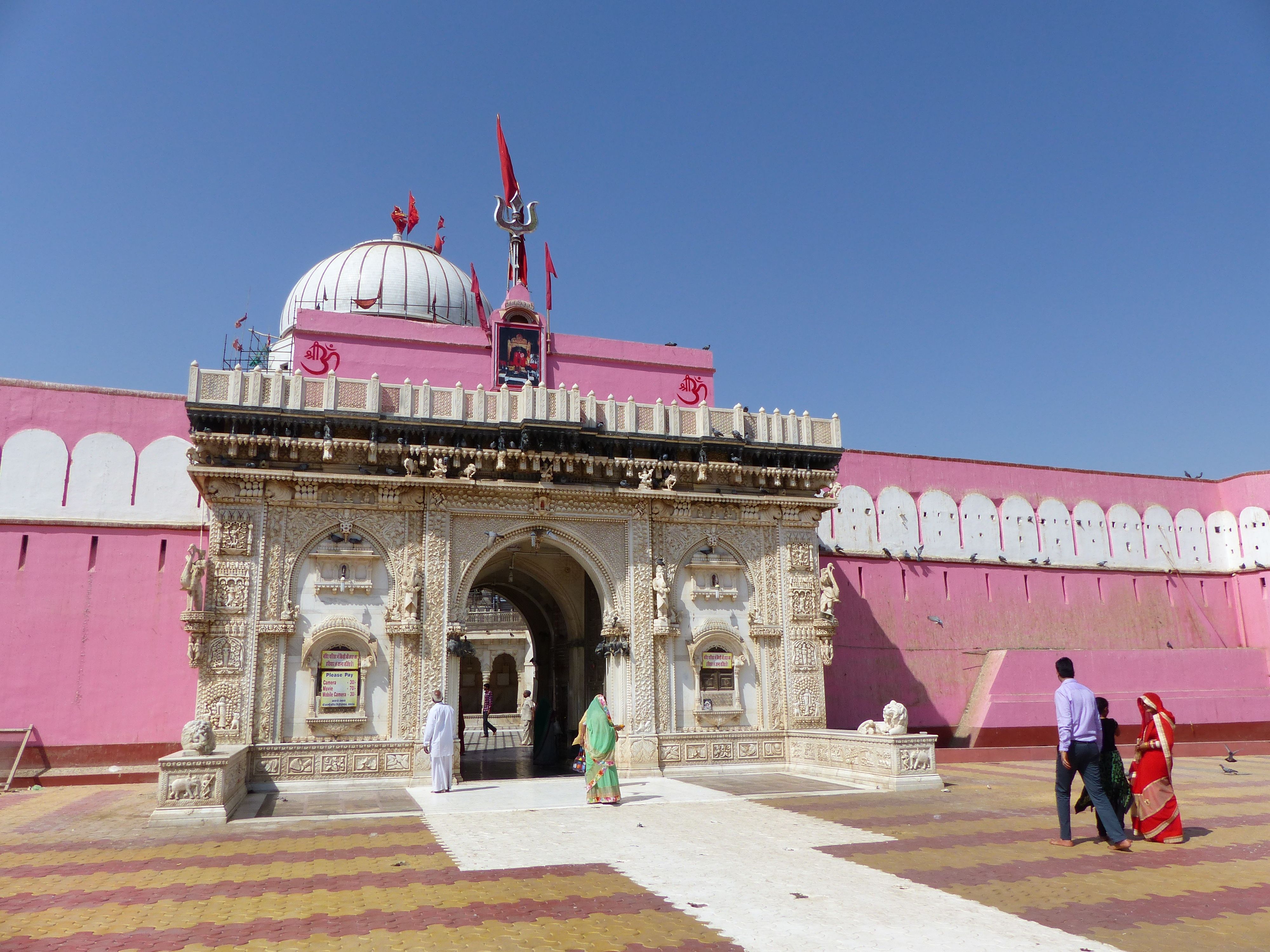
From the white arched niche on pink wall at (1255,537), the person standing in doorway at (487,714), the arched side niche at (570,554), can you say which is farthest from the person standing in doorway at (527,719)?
the white arched niche on pink wall at (1255,537)

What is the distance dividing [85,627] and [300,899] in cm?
1193

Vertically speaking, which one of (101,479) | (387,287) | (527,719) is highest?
(387,287)

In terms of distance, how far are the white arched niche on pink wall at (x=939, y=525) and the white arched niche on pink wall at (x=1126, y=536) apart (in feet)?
16.0

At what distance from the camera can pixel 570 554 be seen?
17250 millimetres

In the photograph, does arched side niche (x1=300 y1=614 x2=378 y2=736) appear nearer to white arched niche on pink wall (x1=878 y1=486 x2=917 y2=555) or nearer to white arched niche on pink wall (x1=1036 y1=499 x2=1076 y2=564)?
white arched niche on pink wall (x1=878 y1=486 x2=917 y2=555)

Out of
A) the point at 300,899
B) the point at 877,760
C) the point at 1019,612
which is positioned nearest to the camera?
the point at 300,899

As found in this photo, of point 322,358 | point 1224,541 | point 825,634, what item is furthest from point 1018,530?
point 322,358

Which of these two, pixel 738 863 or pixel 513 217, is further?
pixel 513 217

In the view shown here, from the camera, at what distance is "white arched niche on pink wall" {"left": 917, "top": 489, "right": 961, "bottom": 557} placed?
22781mm

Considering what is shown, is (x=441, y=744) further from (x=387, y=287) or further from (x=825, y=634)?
(x=387, y=287)

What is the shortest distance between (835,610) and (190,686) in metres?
13.5

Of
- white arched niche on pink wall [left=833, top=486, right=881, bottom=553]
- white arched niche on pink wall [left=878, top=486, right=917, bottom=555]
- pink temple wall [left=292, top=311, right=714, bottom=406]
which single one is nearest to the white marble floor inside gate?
pink temple wall [left=292, top=311, right=714, bottom=406]

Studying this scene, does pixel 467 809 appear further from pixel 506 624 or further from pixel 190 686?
pixel 506 624

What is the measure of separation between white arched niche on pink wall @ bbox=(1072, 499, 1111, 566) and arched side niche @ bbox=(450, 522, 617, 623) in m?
13.9
